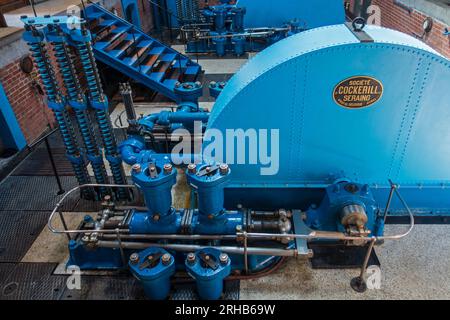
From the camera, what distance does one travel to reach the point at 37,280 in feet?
9.98

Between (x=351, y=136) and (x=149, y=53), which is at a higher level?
(x=351, y=136)

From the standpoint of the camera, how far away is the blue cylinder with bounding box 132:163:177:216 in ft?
8.43

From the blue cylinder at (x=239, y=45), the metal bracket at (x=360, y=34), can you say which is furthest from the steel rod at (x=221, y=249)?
the blue cylinder at (x=239, y=45)

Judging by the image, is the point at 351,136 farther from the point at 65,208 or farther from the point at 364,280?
the point at 65,208

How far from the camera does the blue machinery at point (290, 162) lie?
2635 millimetres

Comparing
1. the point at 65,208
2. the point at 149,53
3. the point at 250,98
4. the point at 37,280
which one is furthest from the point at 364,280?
the point at 149,53

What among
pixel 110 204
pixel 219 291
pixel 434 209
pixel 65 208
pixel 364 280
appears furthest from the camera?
pixel 65 208

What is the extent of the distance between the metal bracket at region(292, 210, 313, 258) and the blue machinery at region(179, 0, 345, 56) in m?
6.01

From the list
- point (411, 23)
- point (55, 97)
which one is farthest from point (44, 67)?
point (411, 23)

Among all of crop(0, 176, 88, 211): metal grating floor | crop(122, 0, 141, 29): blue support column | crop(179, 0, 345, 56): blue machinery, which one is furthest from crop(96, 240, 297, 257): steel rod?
crop(122, 0, 141, 29): blue support column

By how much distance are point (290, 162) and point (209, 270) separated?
1.22m

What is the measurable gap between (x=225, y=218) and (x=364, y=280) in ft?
4.28

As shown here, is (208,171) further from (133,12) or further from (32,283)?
(133,12)

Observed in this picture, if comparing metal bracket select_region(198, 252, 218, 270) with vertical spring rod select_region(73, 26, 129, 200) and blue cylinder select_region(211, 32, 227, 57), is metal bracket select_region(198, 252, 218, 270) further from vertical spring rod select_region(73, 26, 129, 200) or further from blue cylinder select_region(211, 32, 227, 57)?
blue cylinder select_region(211, 32, 227, 57)
